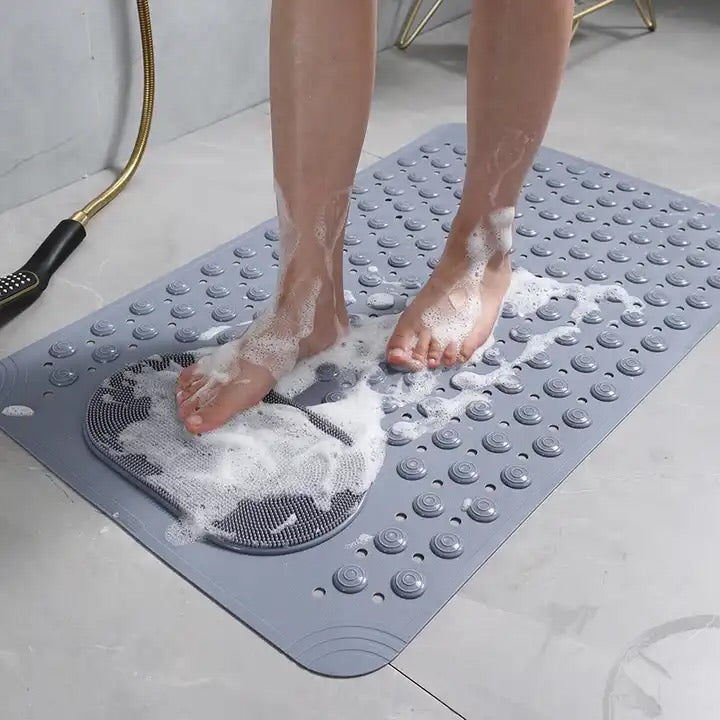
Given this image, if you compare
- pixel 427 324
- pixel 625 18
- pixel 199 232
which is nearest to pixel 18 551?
pixel 427 324

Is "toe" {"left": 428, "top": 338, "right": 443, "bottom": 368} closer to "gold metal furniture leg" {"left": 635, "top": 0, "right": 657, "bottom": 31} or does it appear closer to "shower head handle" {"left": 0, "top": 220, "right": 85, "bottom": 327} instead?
"shower head handle" {"left": 0, "top": 220, "right": 85, "bottom": 327}

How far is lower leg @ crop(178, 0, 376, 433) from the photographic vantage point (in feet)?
2.95

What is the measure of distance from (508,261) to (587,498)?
1.14 feet

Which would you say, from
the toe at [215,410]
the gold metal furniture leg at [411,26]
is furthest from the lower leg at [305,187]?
the gold metal furniture leg at [411,26]

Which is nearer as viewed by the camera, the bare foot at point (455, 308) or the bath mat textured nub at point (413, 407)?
the bath mat textured nub at point (413, 407)

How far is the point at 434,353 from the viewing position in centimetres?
107

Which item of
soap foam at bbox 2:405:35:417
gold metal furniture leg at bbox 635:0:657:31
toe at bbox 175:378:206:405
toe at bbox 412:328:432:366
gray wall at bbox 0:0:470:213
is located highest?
gray wall at bbox 0:0:470:213

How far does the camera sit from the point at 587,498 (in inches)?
36.8

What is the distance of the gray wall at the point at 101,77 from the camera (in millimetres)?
1322

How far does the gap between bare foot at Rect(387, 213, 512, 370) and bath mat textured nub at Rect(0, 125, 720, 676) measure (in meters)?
0.04

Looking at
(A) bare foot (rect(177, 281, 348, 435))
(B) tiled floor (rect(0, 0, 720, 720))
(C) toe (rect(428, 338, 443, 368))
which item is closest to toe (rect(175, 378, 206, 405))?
(A) bare foot (rect(177, 281, 348, 435))

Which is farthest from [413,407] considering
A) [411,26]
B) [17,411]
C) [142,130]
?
[411,26]

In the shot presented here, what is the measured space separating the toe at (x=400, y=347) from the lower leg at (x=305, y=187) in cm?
6

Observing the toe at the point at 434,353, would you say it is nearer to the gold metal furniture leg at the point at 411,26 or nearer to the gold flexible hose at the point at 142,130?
the gold flexible hose at the point at 142,130
